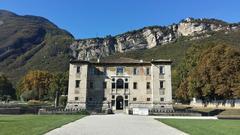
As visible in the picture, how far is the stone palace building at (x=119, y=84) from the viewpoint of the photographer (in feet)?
179

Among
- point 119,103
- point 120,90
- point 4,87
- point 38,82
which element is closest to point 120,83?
point 120,90

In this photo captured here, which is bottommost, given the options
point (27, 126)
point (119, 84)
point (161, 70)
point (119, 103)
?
point (27, 126)

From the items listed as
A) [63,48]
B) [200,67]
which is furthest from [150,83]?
[63,48]


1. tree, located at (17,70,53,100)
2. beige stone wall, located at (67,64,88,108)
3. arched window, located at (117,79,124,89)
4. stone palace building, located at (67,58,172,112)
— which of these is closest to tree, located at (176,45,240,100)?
stone palace building, located at (67,58,172,112)

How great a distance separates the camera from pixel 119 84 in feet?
187

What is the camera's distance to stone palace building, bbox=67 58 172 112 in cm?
5459

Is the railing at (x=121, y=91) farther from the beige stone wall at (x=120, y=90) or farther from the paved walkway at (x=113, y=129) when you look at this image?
the paved walkway at (x=113, y=129)

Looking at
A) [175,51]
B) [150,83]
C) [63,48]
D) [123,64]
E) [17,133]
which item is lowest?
[17,133]

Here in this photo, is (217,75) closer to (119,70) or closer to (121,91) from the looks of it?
(121,91)

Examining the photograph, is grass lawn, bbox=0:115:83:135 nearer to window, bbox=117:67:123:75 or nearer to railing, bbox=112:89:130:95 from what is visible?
railing, bbox=112:89:130:95

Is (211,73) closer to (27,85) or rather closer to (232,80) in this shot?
(232,80)

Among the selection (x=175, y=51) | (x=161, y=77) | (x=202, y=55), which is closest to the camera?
(x=161, y=77)

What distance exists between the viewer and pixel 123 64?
5706cm

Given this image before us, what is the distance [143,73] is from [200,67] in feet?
35.3
